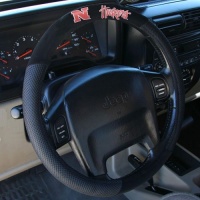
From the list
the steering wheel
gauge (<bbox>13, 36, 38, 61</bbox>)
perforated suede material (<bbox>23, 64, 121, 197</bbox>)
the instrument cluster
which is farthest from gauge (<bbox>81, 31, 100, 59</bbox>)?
perforated suede material (<bbox>23, 64, 121, 197</bbox>)

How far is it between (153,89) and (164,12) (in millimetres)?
493

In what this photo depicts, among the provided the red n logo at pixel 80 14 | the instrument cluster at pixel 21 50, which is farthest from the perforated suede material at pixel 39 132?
the instrument cluster at pixel 21 50

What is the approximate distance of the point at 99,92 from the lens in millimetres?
1017

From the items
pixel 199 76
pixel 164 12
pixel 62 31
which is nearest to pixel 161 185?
pixel 199 76

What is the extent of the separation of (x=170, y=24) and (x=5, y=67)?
674mm

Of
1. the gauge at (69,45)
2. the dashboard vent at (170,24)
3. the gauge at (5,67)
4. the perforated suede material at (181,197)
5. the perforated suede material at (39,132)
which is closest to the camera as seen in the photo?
the perforated suede material at (39,132)

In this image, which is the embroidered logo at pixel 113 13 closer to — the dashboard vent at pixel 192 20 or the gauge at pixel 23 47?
the gauge at pixel 23 47

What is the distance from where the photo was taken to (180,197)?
1.09 m

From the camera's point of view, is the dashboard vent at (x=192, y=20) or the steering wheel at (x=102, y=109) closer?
the steering wheel at (x=102, y=109)

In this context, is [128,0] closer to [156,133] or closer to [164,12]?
[164,12]

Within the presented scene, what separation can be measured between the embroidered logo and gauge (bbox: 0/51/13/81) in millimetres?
396

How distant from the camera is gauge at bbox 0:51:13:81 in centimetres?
121

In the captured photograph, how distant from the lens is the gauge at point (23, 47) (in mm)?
1230

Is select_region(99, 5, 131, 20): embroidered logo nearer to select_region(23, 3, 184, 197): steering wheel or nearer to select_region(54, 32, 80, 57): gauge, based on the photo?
select_region(23, 3, 184, 197): steering wheel
